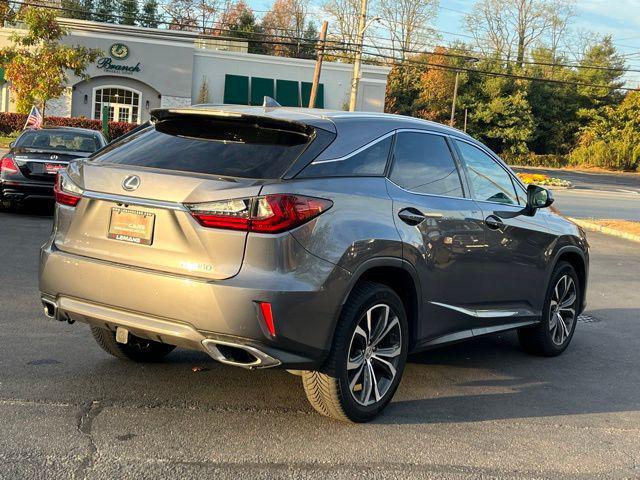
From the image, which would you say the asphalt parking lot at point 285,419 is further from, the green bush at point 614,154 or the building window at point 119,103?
the green bush at point 614,154

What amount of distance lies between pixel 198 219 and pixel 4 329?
2.95 meters

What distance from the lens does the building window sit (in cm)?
4575

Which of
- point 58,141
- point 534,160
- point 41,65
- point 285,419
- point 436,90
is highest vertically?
point 436,90

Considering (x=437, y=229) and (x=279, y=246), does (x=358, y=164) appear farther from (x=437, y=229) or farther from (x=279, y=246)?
(x=279, y=246)

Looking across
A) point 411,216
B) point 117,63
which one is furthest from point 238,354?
point 117,63

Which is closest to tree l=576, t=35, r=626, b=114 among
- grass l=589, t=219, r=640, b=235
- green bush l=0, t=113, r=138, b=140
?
green bush l=0, t=113, r=138, b=140

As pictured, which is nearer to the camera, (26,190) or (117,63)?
(26,190)

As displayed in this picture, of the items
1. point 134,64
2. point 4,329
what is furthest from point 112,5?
point 4,329

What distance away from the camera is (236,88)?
47250mm

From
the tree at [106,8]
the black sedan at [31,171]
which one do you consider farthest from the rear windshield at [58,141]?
the tree at [106,8]

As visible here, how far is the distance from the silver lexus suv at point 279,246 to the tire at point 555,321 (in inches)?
49.9

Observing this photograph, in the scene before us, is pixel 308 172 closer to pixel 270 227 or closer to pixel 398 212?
pixel 270 227

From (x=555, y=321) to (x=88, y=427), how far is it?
13.8 feet

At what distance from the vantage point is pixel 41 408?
4.38m
